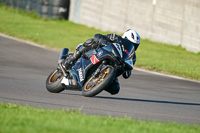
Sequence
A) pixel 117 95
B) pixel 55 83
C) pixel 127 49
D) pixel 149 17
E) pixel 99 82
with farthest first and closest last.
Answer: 1. pixel 149 17
2. pixel 117 95
3. pixel 55 83
4. pixel 127 49
5. pixel 99 82

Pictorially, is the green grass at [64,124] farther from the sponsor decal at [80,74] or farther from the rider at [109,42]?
the rider at [109,42]

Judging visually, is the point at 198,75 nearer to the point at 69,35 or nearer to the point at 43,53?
the point at 43,53

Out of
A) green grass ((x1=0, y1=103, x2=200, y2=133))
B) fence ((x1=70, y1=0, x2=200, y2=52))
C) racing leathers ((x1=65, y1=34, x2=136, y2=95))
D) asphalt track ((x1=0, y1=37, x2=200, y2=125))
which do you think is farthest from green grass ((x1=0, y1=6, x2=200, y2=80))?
green grass ((x1=0, y1=103, x2=200, y2=133))

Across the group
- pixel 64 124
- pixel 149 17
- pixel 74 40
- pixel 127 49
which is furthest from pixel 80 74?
pixel 149 17

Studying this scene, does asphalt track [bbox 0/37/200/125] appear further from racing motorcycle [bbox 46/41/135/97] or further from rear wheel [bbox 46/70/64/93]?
racing motorcycle [bbox 46/41/135/97]

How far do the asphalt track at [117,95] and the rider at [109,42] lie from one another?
0.32 m

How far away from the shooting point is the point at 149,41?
21828 millimetres

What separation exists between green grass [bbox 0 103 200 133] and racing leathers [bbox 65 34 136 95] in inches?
82.4

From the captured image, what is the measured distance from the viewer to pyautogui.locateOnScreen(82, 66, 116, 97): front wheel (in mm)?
7734

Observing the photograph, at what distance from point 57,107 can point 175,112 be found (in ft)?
6.95

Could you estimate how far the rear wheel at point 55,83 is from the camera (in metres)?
8.78

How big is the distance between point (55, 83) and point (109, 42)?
1.37 meters

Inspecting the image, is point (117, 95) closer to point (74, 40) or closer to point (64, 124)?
point (64, 124)

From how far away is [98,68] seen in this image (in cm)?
800
